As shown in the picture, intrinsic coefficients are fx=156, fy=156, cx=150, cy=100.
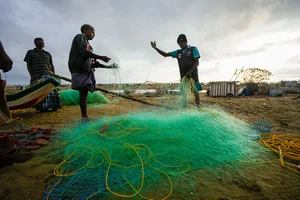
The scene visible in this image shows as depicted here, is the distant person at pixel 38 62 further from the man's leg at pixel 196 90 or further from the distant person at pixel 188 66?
the man's leg at pixel 196 90

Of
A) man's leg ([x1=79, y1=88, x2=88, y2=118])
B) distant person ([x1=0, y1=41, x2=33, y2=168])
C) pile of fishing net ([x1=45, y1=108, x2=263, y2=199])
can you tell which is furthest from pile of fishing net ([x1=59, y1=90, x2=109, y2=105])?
distant person ([x1=0, y1=41, x2=33, y2=168])

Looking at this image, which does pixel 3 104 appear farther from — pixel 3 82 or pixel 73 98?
pixel 73 98

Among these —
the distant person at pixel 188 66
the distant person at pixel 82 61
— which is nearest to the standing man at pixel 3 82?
the distant person at pixel 82 61

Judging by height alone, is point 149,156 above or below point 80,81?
below

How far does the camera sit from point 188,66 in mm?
4457

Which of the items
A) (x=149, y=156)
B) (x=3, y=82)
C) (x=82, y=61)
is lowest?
(x=149, y=156)

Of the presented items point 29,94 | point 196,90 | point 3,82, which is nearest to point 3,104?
point 3,82

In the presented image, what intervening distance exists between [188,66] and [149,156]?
3.18 meters

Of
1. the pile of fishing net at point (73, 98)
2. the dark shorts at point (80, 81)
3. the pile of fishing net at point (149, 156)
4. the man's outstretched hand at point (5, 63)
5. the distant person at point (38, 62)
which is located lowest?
the pile of fishing net at point (149, 156)

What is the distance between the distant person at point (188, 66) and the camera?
4.32 meters

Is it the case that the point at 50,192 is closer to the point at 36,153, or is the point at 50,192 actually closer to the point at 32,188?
the point at 32,188

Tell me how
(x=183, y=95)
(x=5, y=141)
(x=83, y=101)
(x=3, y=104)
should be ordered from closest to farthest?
(x=3, y=104) < (x=5, y=141) < (x=83, y=101) < (x=183, y=95)

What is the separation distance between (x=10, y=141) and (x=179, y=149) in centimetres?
232

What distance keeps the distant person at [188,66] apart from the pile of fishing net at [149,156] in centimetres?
136
